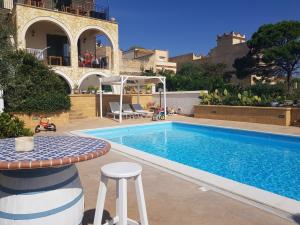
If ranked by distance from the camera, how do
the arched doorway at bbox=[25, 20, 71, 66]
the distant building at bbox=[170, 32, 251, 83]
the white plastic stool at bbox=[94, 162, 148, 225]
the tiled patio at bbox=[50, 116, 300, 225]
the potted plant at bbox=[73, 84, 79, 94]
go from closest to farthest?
the white plastic stool at bbox=[94, 162, 148, 225] < the tiled patio at bbox=[50, 116, 300, 225] < the potted plant at bbox=[73, 84, 79, 94] < the arched doorway at bbox=[25, 20, 71, 66] < the distant building at bbox=[170, 32, 251, 83]

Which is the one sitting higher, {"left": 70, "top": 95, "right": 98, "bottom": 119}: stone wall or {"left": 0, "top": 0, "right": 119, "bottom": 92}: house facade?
{"left": 0, "top": 0, "right": 119, "bottom": 92}: house facade

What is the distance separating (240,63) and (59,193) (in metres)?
34.0

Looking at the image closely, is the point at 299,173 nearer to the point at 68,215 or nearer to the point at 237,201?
the point at 237,201

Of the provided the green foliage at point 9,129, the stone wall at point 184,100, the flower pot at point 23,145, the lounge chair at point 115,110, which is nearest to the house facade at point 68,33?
the lounge chair at point 115,110

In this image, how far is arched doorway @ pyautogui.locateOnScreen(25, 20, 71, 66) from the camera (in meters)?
19.3

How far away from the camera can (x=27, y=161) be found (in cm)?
224

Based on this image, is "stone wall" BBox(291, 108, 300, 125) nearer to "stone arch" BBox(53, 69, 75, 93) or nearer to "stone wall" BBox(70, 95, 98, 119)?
"stone wall" BBox(70, 95, 98, 119)

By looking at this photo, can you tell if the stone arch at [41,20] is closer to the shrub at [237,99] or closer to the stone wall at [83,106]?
the stone wall at [83,106]

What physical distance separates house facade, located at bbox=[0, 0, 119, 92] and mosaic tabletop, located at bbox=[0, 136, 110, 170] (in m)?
16.0

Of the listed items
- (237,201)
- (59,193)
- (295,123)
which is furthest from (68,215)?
(295,123)

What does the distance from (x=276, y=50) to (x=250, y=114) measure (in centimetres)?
1847

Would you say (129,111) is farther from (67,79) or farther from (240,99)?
(240,99)

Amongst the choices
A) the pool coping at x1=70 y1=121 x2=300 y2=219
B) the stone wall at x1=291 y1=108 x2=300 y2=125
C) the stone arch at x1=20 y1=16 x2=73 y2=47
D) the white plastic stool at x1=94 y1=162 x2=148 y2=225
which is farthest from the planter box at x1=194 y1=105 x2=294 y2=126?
the white plastic stool at x1=94 y1=162 x2=148 y2=225

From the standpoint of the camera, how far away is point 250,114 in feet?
43.8
